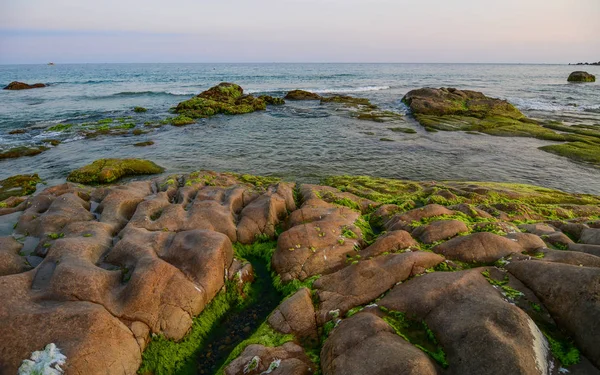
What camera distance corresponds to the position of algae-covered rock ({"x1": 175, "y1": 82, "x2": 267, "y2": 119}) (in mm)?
44125

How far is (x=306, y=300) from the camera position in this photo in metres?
8.18

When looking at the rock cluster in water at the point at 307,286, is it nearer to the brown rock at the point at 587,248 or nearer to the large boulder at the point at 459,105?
the brown rock at the point at 587,248

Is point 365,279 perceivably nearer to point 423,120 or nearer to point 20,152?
point 20,152

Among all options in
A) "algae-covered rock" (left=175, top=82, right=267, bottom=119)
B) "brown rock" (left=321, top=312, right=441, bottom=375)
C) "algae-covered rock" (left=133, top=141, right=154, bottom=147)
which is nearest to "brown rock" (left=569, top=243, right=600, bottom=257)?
"brown rock" (left=321, top=312, right=441, bottom=375)

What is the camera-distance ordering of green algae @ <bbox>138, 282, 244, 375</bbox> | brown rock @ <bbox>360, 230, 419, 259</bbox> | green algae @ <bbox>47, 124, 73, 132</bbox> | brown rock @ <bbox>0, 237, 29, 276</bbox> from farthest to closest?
green algae @ <bbox>47, 124, 73, 132</bbox>
brown rock @ <bbox>360, 230, 419, 259</bbox>
brown rock @ <bbox>0, 237, 29, 276</bbox>
green algae @ <bbox>138, 282, 244, 375</bbox>

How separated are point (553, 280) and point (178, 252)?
950 centimetres

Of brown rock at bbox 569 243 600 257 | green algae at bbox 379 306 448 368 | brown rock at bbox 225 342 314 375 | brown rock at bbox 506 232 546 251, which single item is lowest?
brown rock at bbox 225 342 314 375

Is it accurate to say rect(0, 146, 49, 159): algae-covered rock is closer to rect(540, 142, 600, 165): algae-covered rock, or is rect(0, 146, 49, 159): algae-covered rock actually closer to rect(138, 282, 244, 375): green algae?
rect(138, 282, 244, 375): green algae

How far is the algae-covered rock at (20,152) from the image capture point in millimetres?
24516

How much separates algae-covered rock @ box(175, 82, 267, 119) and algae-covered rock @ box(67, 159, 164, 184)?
21.7 meters

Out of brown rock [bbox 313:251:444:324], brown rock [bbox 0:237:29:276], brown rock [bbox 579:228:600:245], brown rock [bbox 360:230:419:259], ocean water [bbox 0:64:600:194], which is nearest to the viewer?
brown rock [bbox 313:251:444:324]

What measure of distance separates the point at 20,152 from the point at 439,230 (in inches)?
1220

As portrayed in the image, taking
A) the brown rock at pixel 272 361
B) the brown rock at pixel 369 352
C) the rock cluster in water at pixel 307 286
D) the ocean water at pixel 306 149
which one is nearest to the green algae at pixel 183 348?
the rock cluster in water at pixel 307 286

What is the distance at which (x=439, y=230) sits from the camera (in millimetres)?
10703
